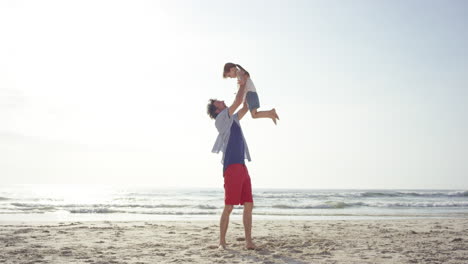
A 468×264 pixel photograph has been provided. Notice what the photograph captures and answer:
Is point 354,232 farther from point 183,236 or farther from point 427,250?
point 183,236

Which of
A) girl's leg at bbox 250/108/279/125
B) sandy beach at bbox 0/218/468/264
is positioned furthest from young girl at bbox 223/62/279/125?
sandy beach at bbox 0/218/468/264

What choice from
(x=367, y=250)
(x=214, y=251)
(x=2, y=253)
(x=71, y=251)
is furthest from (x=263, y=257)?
(x=2, y=253)

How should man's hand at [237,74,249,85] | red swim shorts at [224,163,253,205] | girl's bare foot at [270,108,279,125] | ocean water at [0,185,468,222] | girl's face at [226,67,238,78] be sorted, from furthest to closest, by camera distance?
ocean water at [0,185,468,222] < red swim shorts at [224,163,253,205] < girl's face at [226,67,238,78] < man's hand at [237,74,249,85] < girl's bare foot at [270,108,279,125]

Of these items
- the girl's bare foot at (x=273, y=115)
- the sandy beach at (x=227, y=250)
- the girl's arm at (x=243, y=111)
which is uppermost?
the girl's arm at (x=243, y=111)

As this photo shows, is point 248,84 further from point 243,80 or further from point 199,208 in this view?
point 199,208

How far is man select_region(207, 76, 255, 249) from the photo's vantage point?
15.8ft

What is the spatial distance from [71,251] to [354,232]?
458 centimetres

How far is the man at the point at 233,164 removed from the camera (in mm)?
4824

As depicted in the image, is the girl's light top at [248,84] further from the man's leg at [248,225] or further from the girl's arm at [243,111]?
the man's leg at [248,225]

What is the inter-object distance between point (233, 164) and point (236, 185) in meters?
0.27

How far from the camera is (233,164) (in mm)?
4879

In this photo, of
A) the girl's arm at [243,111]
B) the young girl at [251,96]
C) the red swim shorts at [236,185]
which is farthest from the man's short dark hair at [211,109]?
the red swim shorts at [236,185]

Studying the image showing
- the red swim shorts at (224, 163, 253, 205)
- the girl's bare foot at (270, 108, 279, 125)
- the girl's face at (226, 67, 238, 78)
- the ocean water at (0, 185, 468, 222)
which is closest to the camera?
the girl's bare foot at (270, 108, 279, 125)

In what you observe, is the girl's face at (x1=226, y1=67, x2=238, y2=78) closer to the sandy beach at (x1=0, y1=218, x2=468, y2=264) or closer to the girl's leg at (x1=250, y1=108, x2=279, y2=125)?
the girl's leg at (x1=250, y1=108, x2=279, y2=125)
